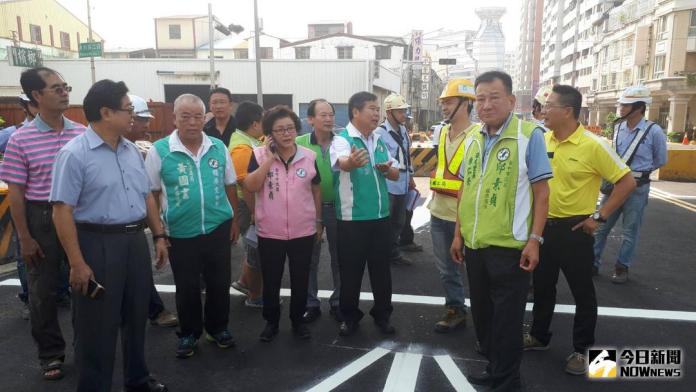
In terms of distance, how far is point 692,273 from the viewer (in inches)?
230

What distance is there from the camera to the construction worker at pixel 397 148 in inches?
208

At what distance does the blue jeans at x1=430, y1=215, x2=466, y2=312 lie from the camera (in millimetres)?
4250

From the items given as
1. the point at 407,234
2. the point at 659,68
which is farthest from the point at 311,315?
the point at 659,68

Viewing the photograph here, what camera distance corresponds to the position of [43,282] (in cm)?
360

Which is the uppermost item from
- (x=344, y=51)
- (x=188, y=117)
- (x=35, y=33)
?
(x=35, y=33)

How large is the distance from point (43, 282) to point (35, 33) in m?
48.8

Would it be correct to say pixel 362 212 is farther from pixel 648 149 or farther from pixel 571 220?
pixel 648 149

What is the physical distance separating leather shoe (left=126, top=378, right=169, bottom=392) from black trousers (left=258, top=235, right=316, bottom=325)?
102cm

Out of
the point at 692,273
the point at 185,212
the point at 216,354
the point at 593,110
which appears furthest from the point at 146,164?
the point at 593,110

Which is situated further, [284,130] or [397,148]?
[397,148]

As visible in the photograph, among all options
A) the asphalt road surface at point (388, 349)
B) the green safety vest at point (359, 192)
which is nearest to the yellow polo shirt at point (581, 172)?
the asphalt road surface at point (388, 349)

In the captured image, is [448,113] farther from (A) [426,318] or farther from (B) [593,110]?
(B) [593,110]

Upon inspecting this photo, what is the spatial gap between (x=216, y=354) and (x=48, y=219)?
1590 mm

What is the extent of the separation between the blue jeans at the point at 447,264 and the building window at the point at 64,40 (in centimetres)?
5299
